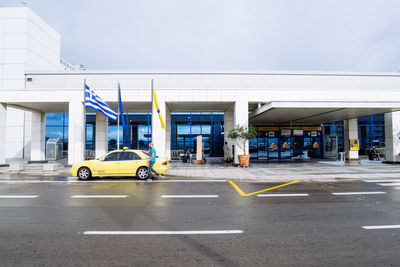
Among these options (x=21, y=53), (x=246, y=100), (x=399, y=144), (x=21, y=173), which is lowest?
(x=21, y=173)

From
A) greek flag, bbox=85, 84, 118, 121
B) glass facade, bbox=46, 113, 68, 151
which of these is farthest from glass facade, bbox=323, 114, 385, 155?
glass facade, bbox=46, 113, 68, 151

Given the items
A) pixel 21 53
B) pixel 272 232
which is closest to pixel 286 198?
pixel 272 232

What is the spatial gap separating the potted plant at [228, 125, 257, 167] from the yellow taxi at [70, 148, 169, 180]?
244 inches

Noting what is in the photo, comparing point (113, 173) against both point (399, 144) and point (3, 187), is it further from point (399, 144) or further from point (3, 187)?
point (399, 144)

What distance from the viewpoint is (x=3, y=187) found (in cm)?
947

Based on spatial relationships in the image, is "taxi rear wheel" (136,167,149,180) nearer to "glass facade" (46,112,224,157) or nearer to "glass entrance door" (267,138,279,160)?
"glass entrance door" (267,138,279,160)

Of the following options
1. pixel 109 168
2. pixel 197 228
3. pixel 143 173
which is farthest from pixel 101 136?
pixel 197 228

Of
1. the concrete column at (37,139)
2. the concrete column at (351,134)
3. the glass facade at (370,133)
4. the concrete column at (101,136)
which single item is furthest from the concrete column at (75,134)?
the glass facade at (370,133)

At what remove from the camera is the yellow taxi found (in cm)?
1120

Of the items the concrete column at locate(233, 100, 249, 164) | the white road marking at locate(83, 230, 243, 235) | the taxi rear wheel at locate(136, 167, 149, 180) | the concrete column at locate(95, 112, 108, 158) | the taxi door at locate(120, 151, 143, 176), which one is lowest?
the white road marking at locate(83, 230, 243, 235)

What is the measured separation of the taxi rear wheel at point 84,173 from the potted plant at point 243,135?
9.32 metres

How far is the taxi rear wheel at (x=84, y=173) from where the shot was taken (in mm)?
11284

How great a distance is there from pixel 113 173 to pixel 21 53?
24.4m

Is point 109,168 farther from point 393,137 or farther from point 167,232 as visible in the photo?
point 393,137
